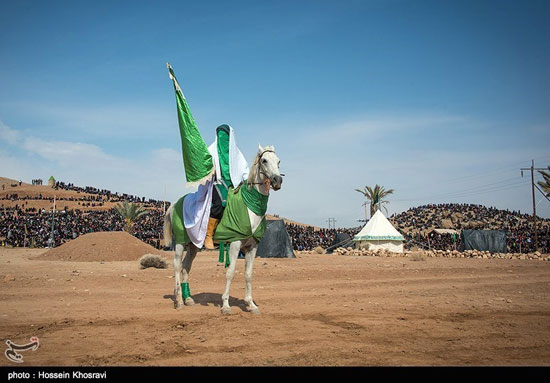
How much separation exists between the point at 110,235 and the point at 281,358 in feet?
69.8

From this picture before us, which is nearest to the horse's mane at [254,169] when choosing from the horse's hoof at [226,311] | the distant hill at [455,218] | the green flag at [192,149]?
the green flag at [192,149]

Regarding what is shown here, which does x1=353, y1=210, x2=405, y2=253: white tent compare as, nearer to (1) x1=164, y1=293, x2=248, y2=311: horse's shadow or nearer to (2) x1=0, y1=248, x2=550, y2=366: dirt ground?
(2) x1=0, y1=248, x2=550, y2=366: dirt ground

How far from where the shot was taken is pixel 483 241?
38406mm

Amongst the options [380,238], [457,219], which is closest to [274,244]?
[380,238]

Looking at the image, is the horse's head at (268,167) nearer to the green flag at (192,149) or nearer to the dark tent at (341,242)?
the green flag at (192,149)

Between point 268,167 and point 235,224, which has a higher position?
point 268,167

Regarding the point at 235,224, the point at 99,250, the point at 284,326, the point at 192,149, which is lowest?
the point at 284,326

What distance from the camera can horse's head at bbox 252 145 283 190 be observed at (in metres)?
6.99

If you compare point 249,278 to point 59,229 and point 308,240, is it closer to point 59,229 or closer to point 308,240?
point 308,240

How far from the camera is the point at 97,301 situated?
898cm

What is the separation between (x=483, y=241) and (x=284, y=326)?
38148 millimetres

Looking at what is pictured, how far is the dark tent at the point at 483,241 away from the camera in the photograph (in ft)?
126

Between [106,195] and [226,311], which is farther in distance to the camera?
[106,195]
